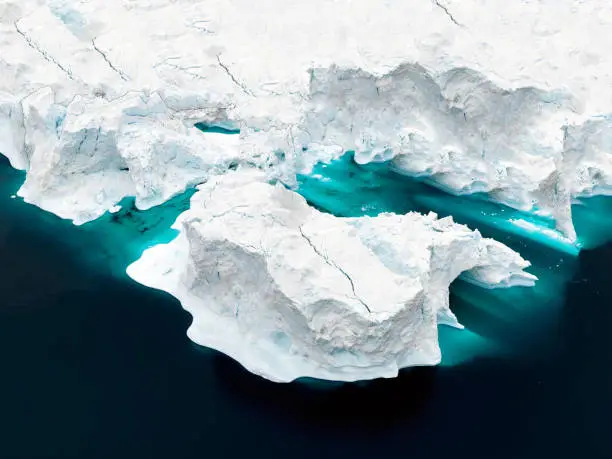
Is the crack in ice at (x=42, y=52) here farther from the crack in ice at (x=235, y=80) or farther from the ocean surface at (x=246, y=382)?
the ocean surface at (x=246, y=382)

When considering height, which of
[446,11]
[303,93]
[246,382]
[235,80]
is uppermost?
[446,11]

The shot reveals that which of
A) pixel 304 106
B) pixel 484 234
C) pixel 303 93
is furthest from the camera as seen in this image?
pixel 303 93

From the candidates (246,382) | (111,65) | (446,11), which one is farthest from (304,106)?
(246,382)

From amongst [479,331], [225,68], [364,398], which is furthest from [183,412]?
[225,68]

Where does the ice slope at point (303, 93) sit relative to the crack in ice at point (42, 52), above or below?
above

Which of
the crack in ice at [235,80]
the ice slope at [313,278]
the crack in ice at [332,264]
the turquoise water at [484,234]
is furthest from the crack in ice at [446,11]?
the crack in ice at [332,264]

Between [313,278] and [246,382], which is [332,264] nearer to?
[313,278]
